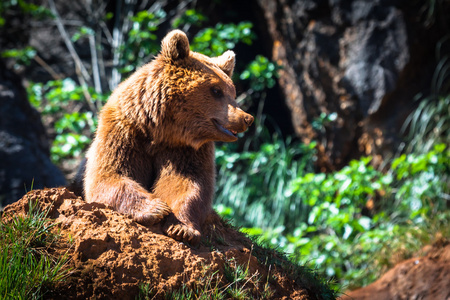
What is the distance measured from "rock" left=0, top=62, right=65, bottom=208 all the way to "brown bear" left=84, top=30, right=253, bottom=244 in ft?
11.1

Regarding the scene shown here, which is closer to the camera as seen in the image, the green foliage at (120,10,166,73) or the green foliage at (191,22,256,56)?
the green foliage at (191,22,256,56)

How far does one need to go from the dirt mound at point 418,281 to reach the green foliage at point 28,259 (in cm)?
286

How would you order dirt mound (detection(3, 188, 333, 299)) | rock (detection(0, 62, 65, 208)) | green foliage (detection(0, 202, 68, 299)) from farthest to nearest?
rock (detection(0, 62, 65, 208))
dirt mound (detection(3, 188, 333, 299))
green foliage (detection(0, 202, 68, 299))

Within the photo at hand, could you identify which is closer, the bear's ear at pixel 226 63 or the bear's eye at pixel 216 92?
the bear's eye at pixel 216 92

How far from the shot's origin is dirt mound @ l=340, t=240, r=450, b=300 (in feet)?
14.6

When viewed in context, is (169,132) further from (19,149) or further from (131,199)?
(19,149)

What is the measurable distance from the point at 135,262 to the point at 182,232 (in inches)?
13.7

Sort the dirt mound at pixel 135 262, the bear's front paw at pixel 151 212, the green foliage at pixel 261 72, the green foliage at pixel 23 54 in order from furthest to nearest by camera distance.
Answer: the green foliage at pixel 23 54 → the green foliage at pixel 261 72 → the bear's front paw at pixel 151 212 → the dirt mound at pixel 135 262

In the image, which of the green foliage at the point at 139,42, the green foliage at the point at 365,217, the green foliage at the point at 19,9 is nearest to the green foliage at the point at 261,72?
the green foliage at the point at 139,42

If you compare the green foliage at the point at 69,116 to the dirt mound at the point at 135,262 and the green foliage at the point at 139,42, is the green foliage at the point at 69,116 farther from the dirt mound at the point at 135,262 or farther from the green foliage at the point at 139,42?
the dirt mound at the point at 135,262

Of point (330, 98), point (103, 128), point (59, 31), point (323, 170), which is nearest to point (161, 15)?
point (59, 31)

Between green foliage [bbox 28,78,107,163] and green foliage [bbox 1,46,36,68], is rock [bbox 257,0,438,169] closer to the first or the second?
green foliage [bbox 28,78,107,163]

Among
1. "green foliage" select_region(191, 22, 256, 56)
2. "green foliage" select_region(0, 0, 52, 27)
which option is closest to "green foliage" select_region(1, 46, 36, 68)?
"green foliage" select_region(0, 0, 52, 27)

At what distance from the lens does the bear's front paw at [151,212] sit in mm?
2859
